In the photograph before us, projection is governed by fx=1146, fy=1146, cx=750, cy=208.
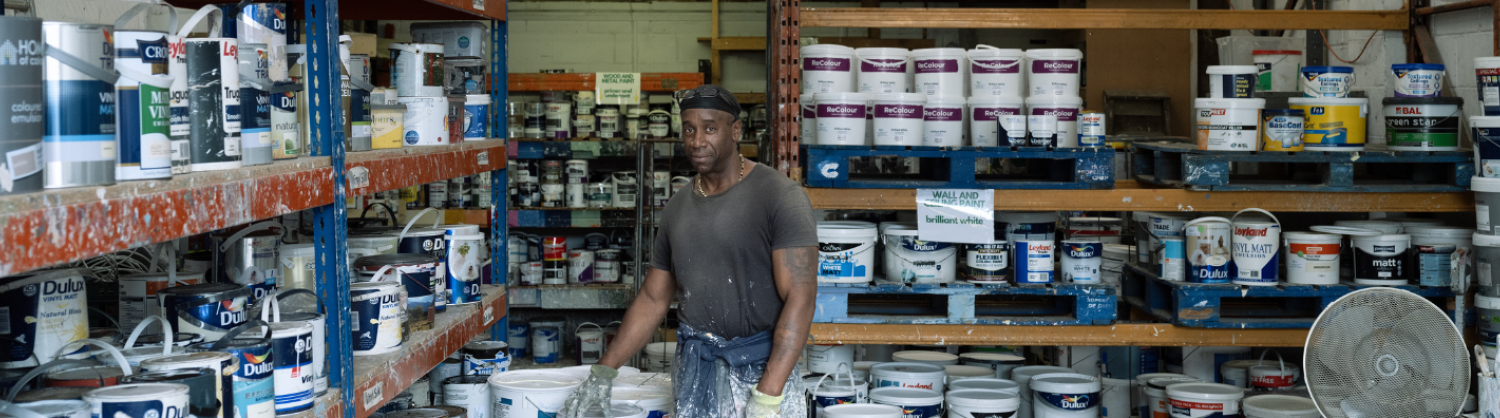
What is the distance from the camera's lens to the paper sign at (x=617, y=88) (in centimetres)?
660

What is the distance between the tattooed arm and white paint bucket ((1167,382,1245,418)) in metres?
1.60

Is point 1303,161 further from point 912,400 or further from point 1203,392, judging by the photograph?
point 912,400

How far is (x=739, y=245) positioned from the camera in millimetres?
2977

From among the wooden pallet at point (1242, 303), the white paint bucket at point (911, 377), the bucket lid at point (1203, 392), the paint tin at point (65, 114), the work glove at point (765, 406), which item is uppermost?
the paint tin at point (65, 114)

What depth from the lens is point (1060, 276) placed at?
168 inches

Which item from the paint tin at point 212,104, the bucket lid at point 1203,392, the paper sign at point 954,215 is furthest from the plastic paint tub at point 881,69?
the paint tin at point 212,104

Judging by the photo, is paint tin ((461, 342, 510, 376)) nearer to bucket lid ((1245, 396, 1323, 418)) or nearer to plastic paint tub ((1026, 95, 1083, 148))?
plastic paint tub ((1026, 95, 1083, 148))

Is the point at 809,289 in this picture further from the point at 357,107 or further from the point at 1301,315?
the point at 1301,315

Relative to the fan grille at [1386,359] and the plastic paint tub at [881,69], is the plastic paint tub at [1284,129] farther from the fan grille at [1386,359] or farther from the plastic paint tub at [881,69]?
the plastic paint tub at [881,69]

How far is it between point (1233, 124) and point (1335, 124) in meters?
0.39

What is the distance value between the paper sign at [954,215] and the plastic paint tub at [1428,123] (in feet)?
4.82

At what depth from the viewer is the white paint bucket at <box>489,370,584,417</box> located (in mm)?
3223

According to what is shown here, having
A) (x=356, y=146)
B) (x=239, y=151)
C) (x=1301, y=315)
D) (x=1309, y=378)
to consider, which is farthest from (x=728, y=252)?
(x=1301, y=315)


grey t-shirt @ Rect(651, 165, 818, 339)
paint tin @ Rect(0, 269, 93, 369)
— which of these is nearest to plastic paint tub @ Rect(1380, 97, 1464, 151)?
grey t-shirt @ Rect(651, 165, 818, 339)
